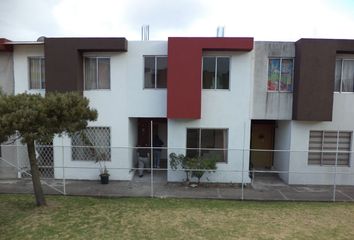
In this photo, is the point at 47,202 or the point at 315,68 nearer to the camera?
the point at 47,202

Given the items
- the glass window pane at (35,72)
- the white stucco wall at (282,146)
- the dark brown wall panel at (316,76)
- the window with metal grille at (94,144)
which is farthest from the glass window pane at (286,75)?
the glass window pane at (35,72)

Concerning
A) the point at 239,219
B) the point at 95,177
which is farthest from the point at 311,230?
the point at 95,177

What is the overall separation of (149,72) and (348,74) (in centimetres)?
932

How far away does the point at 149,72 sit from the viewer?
46.5 feet

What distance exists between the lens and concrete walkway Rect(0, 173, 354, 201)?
12062mm

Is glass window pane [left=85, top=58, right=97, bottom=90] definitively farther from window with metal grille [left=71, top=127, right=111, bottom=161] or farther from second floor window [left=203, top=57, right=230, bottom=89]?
second floor window [left=203, top=57, right=230, bottom=89]

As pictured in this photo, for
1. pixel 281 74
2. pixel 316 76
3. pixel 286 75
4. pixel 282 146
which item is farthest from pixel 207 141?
pixel 316 76

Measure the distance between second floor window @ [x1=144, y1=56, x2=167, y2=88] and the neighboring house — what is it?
0.05 metres

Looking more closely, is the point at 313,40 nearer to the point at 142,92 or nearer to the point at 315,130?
the point at 315,130

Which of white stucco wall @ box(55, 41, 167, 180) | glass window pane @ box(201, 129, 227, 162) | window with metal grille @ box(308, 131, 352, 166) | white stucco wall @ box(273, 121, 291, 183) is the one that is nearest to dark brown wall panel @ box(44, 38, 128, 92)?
white stucco wall @ box(55, 41, 167, 180)

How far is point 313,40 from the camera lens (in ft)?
43.1

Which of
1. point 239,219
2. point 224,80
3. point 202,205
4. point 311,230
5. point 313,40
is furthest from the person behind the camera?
point 224,80

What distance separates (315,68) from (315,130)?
2929 millimetres

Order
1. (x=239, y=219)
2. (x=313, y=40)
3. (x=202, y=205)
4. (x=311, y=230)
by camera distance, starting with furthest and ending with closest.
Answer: (x=313, y=40), (x=202, y=205), (x=239, y=219), (x=311, y=230)
